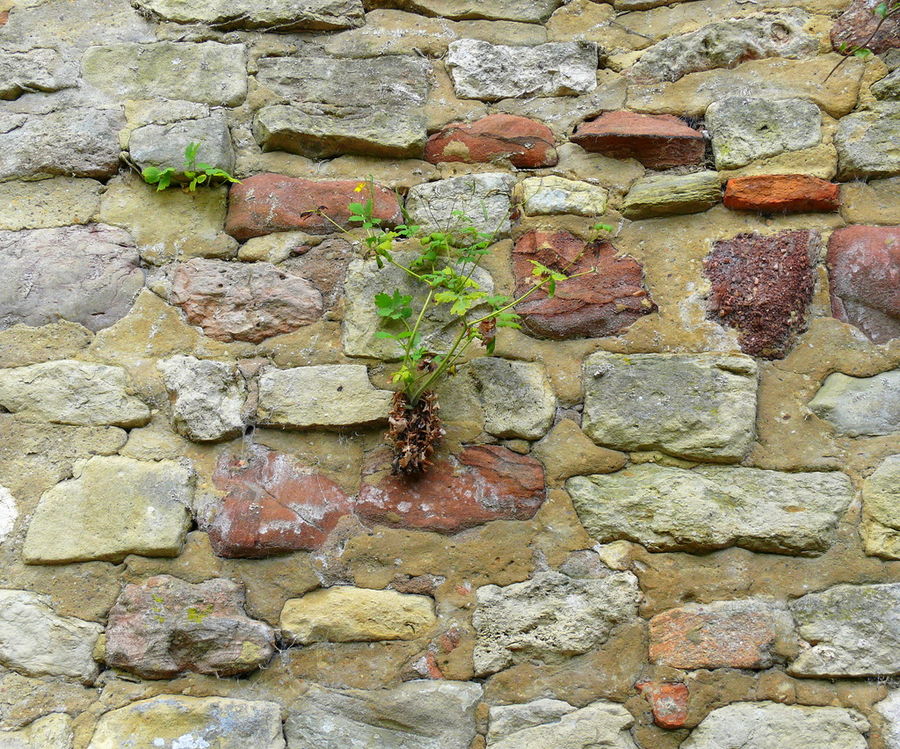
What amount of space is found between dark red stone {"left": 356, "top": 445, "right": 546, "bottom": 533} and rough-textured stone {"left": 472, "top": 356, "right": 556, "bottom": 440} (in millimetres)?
55

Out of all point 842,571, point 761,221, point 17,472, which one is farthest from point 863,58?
point 17,472

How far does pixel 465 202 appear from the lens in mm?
1960

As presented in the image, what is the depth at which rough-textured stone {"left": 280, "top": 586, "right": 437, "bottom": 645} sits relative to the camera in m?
1.59

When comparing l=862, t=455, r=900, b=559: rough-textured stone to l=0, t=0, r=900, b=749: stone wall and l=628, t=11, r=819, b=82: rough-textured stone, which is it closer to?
l=0, t=0, r=900, b=749: stone wall

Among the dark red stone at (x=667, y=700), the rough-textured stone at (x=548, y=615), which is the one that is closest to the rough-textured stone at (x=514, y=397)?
the rough-textured stone at (x=548, y=615)

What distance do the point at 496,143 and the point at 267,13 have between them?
0.71m

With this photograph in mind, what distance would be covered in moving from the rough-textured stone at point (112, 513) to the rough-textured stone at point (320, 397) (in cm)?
22

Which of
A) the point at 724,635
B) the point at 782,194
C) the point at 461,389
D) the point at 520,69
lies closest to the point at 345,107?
the point at 520,69

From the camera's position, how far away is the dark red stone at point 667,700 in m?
1.50

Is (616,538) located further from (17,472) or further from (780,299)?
(17,472)

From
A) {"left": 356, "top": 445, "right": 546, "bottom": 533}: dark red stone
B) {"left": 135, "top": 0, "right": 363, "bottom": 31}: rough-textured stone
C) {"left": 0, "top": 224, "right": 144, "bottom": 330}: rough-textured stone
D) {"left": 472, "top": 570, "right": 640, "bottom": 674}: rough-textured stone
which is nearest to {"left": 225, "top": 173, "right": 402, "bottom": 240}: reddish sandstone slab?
{"left": 0, "top": 224, "right": 144, "bottom": 330}: rough-textured stone

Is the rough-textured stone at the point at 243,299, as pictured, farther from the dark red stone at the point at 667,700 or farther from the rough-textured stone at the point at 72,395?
the dark red stone at the point at 667,700

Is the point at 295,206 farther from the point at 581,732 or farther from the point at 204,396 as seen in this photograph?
the point at 581,732

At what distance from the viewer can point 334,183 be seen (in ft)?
6.53
